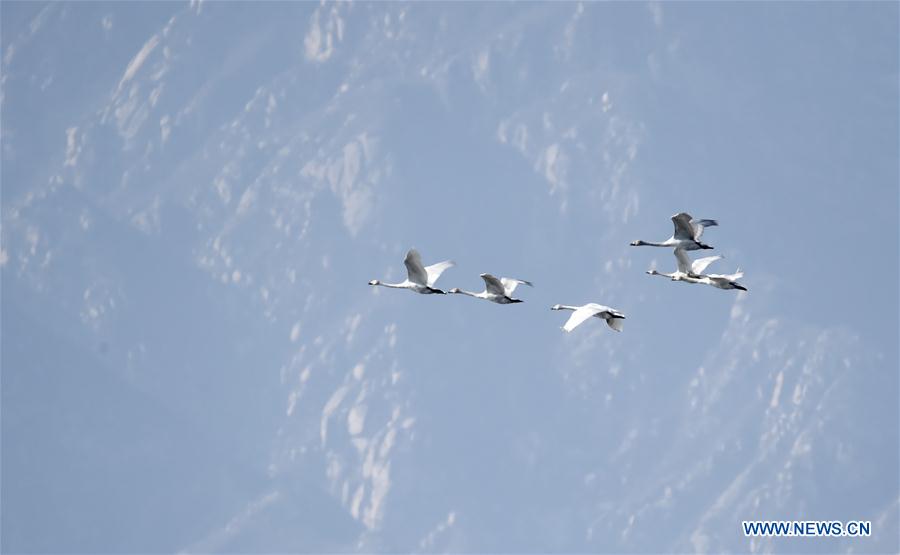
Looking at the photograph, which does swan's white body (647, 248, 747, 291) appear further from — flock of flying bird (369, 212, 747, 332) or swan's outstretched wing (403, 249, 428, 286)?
swan's outstretched wing (403, 249, 428, 286)

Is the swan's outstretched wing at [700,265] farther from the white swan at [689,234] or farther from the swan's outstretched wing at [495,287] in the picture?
the swan's outstretched wing at [495,287]

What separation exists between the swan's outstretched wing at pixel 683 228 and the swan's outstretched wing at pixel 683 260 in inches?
30.8

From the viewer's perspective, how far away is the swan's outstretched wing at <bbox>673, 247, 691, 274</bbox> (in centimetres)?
12069

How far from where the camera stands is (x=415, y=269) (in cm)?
11312

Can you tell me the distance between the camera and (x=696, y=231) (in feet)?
392

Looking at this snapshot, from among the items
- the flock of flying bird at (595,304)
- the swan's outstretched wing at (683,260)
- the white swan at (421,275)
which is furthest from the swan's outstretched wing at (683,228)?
the white swan at (421,275)

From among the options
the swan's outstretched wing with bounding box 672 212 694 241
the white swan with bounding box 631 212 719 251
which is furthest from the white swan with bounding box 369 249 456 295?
the white swan with bounding box 631 212 719 251

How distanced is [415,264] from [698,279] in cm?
1491

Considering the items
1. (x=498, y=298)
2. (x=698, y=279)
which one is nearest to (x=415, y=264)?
(x=498, y=298)

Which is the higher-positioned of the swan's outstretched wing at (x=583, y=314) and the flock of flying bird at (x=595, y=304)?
the flock of flying bird at (x=595, y=304)

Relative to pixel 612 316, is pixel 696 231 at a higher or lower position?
higher

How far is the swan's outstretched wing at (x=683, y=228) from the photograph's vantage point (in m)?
117

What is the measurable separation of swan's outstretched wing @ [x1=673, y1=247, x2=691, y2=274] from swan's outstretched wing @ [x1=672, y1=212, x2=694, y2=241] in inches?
30.8

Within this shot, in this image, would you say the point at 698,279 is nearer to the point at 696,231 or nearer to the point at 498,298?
the point at 696,231
